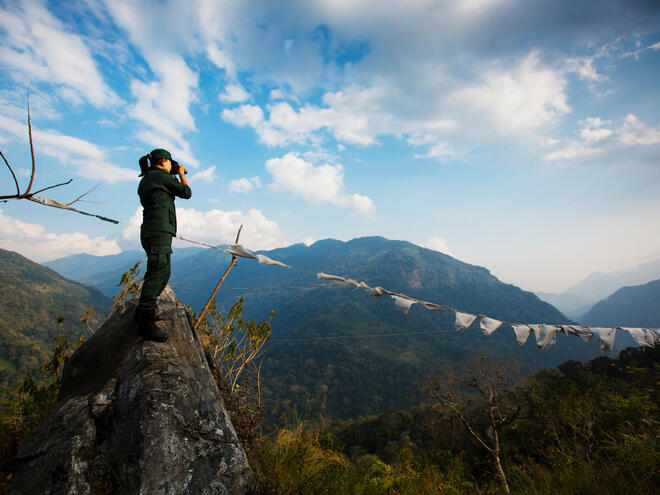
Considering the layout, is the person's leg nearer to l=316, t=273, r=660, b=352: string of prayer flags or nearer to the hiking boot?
the hiking boot

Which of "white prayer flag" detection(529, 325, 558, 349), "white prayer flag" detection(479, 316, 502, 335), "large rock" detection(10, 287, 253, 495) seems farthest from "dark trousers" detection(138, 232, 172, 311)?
"white prayer flag" detection(529, 325, 558, 349)

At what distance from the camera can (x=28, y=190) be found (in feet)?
9.42

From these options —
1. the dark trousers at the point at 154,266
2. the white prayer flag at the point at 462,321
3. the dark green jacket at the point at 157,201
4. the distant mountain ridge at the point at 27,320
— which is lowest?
the distant mountain ridge at the point at 27,320

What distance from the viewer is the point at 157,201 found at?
4.12 metres

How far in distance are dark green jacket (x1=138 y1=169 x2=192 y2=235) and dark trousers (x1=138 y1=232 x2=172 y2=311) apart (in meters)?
0.10

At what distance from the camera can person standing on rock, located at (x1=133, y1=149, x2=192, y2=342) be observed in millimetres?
3828

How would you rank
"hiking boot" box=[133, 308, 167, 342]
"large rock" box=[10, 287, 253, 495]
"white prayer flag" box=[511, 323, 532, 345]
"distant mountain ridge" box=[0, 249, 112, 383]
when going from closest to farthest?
"large rock" box=[10, 287, 253, 495] → "hiking boot" box=[133, 308, 167, 342] → "white prayer flag" box=[511, 323, 532, 345] → "distant mountain ridge" box=[0, 249, 112, 383]

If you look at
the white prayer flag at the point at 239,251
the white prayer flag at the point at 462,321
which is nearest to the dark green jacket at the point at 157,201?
the white prayer flag at the point at 239,251

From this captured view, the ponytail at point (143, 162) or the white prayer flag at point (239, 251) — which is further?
the white prayer flag at point (239, 251)

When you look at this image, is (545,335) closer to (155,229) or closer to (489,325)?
(489,325)

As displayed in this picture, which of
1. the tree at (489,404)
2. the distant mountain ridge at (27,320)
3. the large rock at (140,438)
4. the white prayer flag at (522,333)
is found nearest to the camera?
the large rock at (140,438)

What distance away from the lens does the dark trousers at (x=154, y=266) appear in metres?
→ 3.86

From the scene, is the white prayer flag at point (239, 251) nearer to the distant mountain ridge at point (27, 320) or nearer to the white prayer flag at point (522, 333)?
the white prayer flag at point (522, 333)

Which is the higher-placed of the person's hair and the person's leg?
the person's hair
